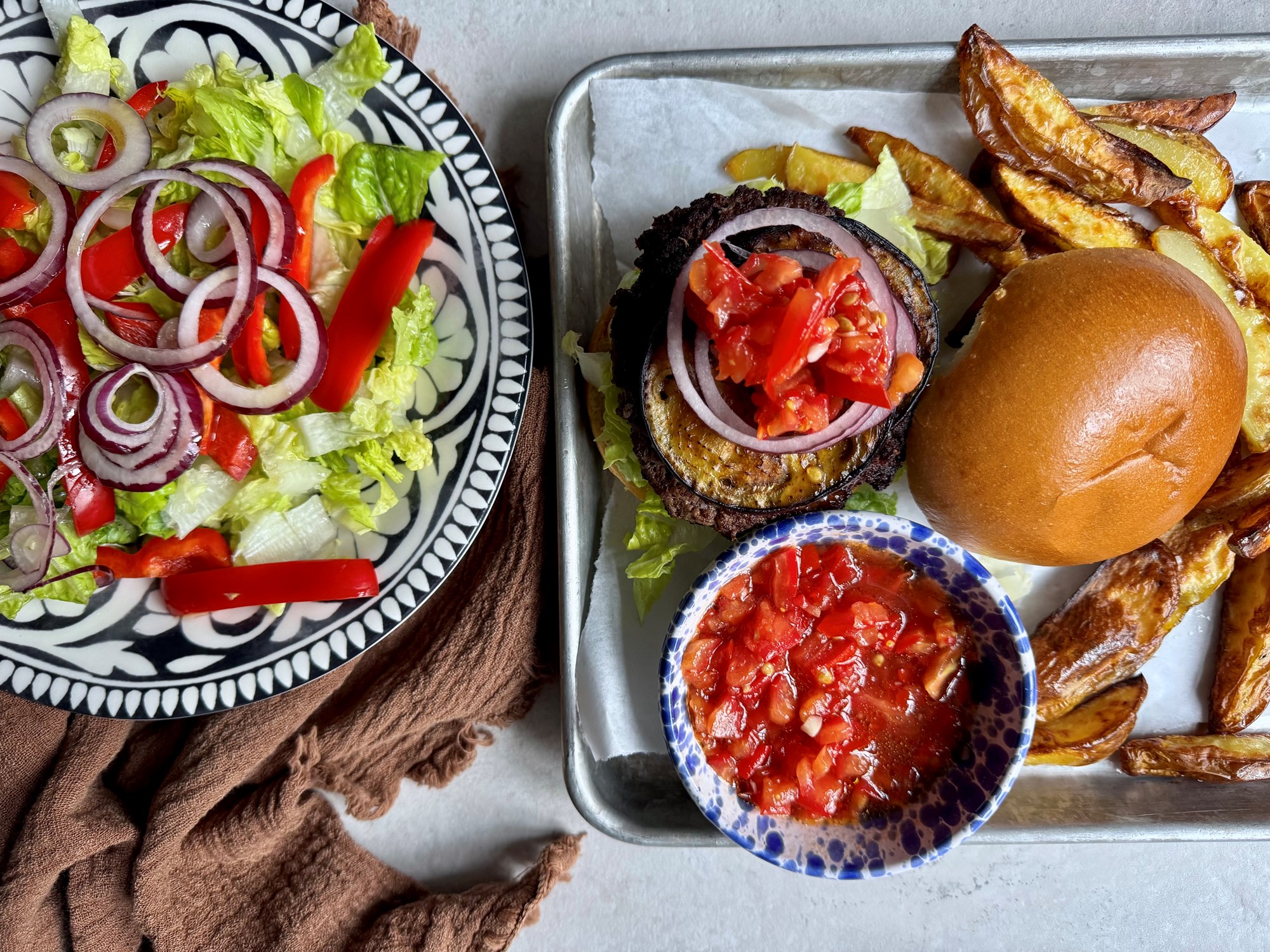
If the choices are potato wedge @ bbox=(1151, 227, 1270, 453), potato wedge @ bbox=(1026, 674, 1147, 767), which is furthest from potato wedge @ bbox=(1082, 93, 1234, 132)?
potato wedge @ bbox=(1026, 674, 1147, 767)

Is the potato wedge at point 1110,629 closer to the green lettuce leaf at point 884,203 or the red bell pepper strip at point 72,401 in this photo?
the green lettuce leaf at point 884,203

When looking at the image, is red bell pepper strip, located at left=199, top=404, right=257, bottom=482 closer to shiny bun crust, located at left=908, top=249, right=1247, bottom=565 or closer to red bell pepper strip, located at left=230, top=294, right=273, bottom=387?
red bell pepper strip, located at left=230, top=294, right=273, bottom=387

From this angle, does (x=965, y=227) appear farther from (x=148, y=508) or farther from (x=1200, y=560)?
(x=148, y=508)

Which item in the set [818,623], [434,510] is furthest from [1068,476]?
[434,510]

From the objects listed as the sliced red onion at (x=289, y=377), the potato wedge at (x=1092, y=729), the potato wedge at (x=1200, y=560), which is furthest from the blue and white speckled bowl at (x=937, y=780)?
the sliced red onion at (x=289, y=377)

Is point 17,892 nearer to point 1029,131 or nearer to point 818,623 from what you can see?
point 818,623

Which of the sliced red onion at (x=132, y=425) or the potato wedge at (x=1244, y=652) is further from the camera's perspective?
the potato wedge at (x=1244, y=652)
